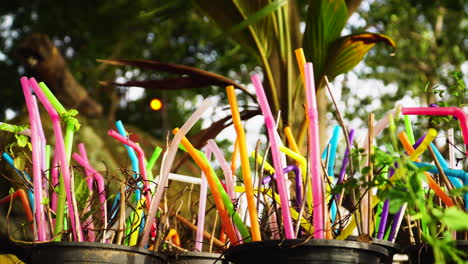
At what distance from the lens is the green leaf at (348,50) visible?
1312mm

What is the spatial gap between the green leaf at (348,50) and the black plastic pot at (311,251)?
0.64m

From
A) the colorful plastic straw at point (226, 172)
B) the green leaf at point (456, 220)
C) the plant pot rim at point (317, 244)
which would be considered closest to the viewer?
the green leaf at point (456, 220)

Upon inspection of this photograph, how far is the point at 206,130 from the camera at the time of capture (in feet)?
4.94

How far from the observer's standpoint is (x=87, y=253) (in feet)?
2.75

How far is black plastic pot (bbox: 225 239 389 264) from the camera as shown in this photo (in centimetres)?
74

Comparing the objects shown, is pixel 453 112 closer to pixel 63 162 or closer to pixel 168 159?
pixel 168 159

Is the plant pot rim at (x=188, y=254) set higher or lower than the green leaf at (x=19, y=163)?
lower

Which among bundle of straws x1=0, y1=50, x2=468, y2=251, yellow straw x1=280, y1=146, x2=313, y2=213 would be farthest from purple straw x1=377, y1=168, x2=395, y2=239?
yellow straw x1=280, y1=146, x2=313, y2=213

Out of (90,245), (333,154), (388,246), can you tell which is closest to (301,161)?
(333,154)

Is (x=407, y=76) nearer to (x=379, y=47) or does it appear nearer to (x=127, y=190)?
(x=379, y=47)

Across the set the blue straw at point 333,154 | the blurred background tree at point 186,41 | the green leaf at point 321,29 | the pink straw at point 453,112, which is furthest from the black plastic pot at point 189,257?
the blurred background tree at point 186,41

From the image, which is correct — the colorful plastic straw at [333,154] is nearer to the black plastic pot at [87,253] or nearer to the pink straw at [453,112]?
the pink straw at [453,112]

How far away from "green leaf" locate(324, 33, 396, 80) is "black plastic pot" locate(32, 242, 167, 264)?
0.70 meters

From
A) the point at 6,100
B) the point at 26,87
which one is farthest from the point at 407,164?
the point at 6,100
